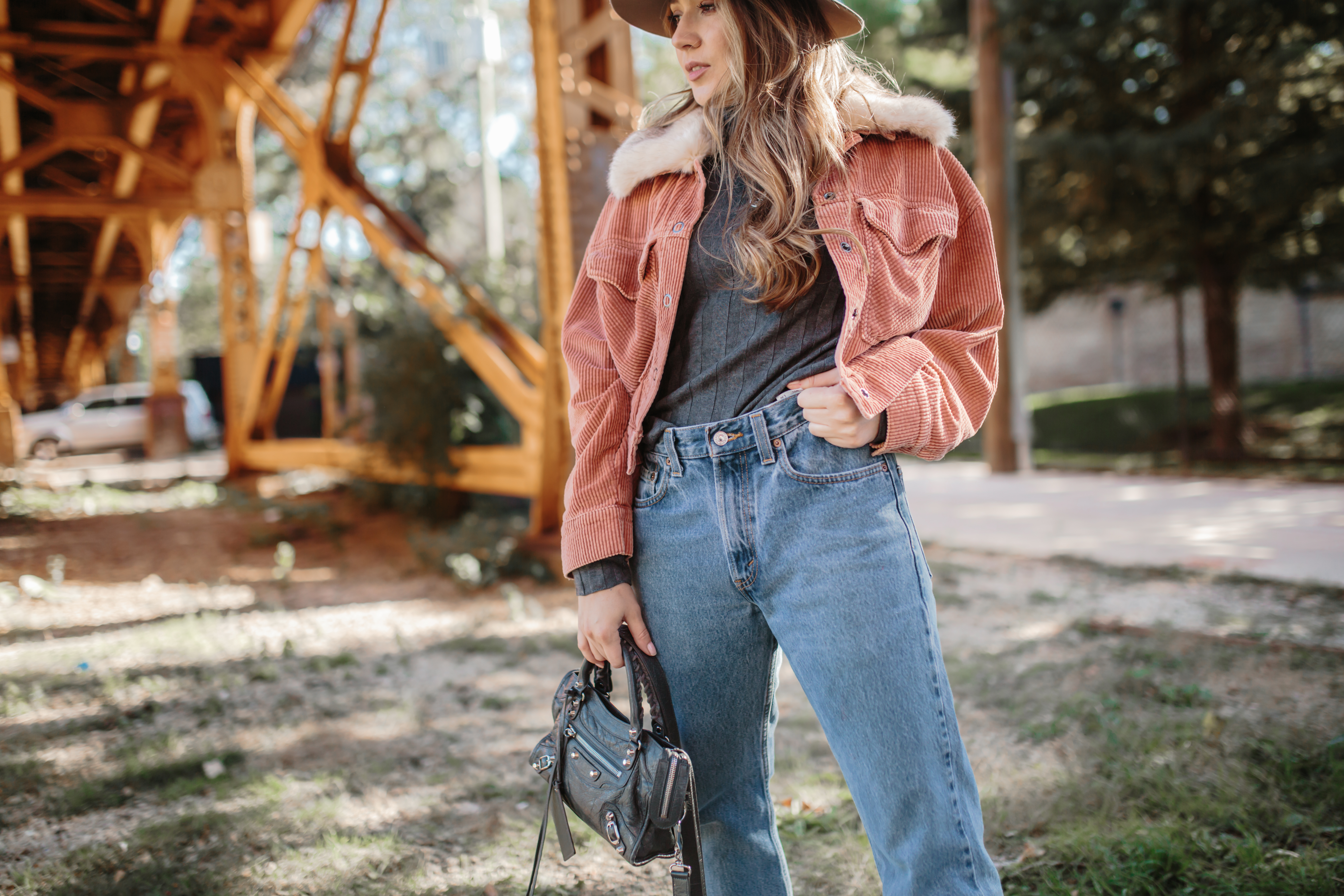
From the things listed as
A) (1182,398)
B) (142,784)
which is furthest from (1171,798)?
(1182,398)

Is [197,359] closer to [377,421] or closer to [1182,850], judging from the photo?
[377,421]

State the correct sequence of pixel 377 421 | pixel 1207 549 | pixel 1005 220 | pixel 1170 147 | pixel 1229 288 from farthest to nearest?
pixel 1229 288 → pixel 1005 220 → pixel 1170 147 → pixel 377 421 → pixel 1207 549

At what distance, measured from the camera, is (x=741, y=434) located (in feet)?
4.92

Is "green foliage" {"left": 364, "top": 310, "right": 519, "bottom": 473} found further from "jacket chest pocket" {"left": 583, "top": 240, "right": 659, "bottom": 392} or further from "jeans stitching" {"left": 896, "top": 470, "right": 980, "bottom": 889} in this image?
"jeans stitching" {"left": 896, "top": 470, "right": 980, "bottom": 889}

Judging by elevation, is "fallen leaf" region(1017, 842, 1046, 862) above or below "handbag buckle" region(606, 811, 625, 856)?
below

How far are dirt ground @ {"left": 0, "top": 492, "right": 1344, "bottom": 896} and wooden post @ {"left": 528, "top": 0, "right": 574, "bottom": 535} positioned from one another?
124 cm

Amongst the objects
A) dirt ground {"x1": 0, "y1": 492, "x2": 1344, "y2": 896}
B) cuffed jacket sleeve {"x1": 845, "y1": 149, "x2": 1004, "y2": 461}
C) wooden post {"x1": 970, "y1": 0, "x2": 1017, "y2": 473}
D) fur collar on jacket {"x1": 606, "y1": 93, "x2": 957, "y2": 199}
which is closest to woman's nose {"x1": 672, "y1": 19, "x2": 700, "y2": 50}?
fur collar on jacket {"x1": 606, "y1": 93, "x2": 957, "y2": 199}

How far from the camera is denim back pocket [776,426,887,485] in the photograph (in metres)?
1.45

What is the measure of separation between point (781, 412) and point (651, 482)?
28 centimetres

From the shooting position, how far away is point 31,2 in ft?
32.9

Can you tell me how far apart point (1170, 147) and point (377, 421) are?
7.94m

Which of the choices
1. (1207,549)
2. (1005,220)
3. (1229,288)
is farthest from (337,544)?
(1229,288)

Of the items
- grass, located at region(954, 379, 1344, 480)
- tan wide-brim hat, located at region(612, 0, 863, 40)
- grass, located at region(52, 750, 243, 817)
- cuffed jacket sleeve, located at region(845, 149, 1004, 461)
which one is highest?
tan wide-brim hat, located at region(612, 0, 863, 40)

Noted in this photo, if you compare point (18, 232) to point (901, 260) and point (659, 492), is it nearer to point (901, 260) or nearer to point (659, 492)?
point (659, 492)
